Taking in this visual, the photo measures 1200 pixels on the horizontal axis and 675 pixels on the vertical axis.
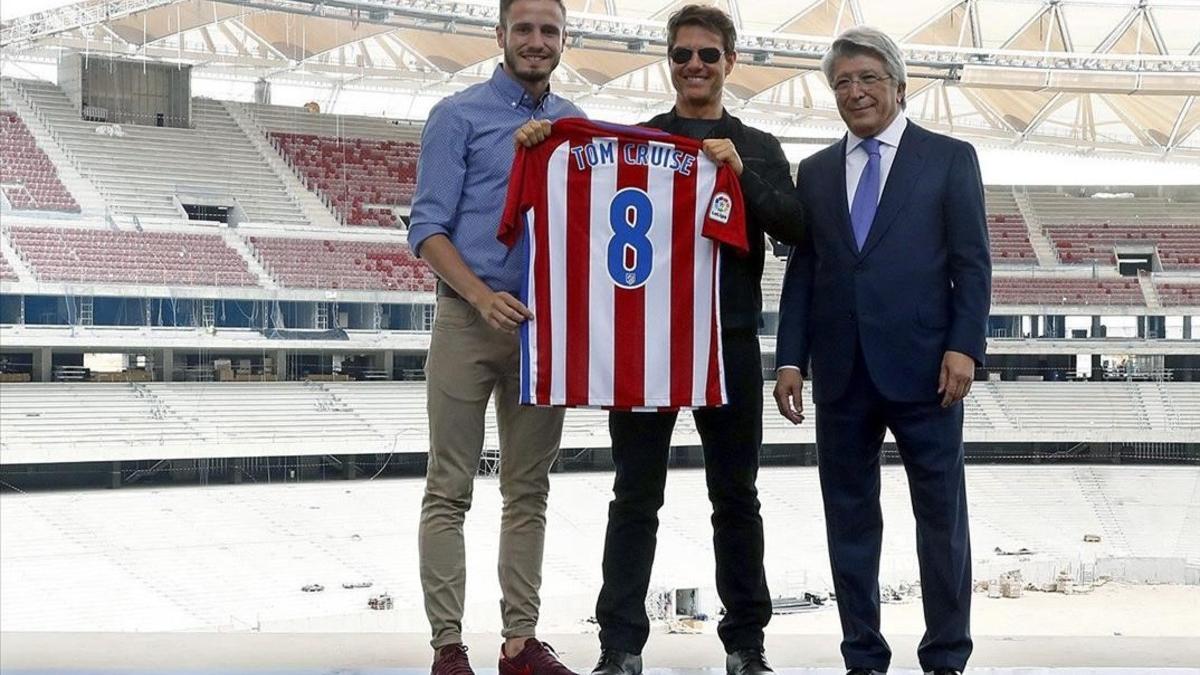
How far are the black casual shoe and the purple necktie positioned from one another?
91 centimetres

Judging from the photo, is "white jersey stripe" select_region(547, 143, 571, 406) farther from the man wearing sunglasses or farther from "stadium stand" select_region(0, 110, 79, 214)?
"stadium stand" select_region(0, 110, 79, 214)

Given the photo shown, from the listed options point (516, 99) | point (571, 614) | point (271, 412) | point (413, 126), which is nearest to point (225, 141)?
point (413, 126)

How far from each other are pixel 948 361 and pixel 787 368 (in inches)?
13.3

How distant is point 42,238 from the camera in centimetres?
1777

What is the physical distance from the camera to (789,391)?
290 cm

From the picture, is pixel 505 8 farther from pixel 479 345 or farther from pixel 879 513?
pixel 879 513

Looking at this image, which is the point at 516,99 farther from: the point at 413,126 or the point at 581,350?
the point at 413,126

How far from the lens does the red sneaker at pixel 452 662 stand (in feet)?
8.97

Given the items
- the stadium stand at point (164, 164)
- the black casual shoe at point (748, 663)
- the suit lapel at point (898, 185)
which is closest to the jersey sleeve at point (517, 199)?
the suit lapel at point (898, 185)

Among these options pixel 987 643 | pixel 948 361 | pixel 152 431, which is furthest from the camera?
pixel 152 431

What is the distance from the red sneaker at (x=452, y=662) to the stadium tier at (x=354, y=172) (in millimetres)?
18775

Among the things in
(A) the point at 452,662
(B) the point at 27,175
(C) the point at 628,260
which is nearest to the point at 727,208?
(C) the point at 628,260

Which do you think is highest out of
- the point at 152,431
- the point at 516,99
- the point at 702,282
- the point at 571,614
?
the point at 516,99

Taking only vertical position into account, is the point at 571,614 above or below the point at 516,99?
below
